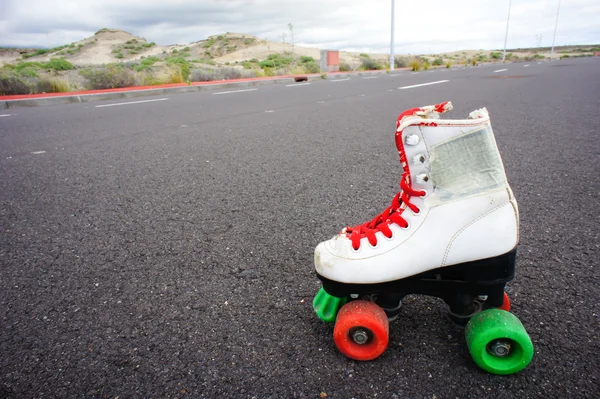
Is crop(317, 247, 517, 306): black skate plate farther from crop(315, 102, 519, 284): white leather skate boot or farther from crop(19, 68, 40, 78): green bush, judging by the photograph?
crop(19, 68, 40, 78): green bush

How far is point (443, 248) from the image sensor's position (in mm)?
1021

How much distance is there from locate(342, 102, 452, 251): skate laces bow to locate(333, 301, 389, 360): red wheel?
7.0 inches

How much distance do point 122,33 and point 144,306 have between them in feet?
255

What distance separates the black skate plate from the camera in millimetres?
1021

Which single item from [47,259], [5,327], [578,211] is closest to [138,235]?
[47,259]

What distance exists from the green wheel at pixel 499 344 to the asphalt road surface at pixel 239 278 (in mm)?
36

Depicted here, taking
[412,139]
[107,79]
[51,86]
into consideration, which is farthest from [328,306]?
[107,79]

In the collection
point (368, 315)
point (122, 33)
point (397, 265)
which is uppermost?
point (122, 33)

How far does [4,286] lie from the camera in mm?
1420

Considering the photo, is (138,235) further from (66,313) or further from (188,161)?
(188,161)

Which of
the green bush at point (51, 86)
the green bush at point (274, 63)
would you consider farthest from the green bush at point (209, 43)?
the green bush at point (51, 86)

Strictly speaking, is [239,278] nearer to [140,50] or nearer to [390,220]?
[390,220]

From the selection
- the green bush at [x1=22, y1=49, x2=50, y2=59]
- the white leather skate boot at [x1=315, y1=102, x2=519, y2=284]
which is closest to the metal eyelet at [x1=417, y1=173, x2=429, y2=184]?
the white leather skate boot at [x1=315, y1=102, x2=519, y2=284]

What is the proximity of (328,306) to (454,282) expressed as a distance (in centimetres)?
36
